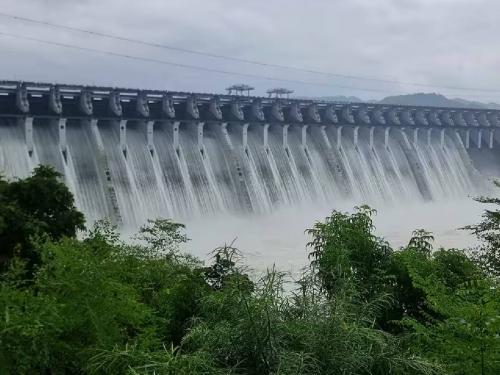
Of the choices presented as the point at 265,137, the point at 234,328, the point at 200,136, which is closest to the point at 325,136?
the point at 265,137

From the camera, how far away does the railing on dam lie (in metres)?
24.3

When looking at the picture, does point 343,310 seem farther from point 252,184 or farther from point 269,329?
point 252,184

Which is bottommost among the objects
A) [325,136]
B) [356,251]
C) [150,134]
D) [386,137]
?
[356,251]

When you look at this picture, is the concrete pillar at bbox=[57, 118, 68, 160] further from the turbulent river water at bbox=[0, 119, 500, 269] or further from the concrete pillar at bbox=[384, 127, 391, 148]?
the concrete pillar at bbox=[384, 127, 391, 148]

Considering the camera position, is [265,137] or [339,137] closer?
[265,137]

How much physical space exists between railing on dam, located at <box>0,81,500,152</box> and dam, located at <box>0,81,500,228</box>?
0.21 feet

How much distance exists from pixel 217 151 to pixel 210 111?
7.82ft

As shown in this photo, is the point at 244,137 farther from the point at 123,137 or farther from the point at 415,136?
the point at 415,136

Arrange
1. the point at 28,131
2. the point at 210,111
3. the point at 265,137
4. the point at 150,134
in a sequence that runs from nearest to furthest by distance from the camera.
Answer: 1. the point at 28,131
2. the point at 150,134
3. the point at 210,111
4. the point at 265,137

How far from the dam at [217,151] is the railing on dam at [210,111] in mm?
63

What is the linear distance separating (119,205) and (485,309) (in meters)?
20.1

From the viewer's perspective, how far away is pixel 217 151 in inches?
1190

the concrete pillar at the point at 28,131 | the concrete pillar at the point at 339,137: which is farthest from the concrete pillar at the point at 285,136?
the concrete pillar at the point at 28,131

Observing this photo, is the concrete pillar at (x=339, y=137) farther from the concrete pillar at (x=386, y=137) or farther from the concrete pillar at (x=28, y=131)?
the concrete pillar at (x=28, y=131)
